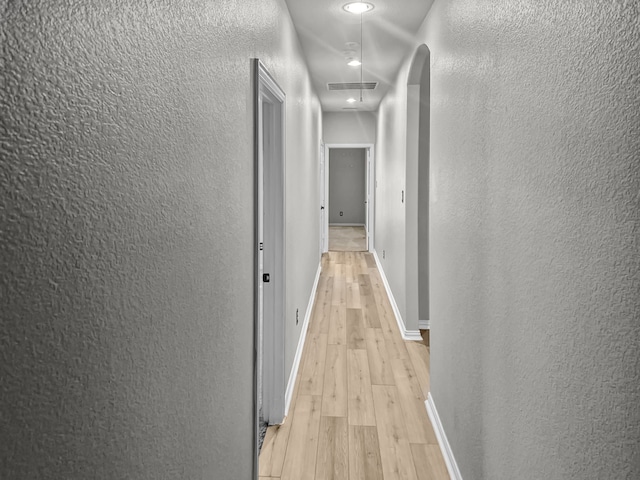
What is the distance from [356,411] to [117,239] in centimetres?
252

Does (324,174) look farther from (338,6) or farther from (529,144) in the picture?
(529,144)

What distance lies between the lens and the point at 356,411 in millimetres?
3045

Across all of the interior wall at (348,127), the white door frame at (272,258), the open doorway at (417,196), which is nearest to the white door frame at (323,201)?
the interior wall at (348,127)

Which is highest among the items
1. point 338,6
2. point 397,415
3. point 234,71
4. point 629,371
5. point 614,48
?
point 338,6

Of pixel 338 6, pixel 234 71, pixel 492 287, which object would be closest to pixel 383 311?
pixel 338 6

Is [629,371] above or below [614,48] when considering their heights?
below

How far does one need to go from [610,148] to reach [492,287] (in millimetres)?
842

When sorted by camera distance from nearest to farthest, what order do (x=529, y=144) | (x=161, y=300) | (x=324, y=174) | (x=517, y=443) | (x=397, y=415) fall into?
(x=161, y=300) < (x=529, y=144) < (x=517, y=443) < (x=397, y=415) < (x=324, y=174)

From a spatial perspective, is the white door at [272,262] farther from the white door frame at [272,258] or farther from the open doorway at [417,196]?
the open doorway at [417,196]

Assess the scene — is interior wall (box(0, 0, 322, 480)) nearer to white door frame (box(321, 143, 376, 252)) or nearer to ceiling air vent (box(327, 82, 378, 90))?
ceiling air vent (box(327, 82, 378, 90))

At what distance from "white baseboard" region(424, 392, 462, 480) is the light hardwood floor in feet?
0.11

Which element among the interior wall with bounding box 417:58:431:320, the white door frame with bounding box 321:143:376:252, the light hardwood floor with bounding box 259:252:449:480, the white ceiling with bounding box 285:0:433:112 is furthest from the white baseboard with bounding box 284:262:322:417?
the white door frame with bounding box 321:143:376:252

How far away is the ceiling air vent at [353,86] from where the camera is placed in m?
5.75

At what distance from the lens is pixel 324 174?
28.9 feet
